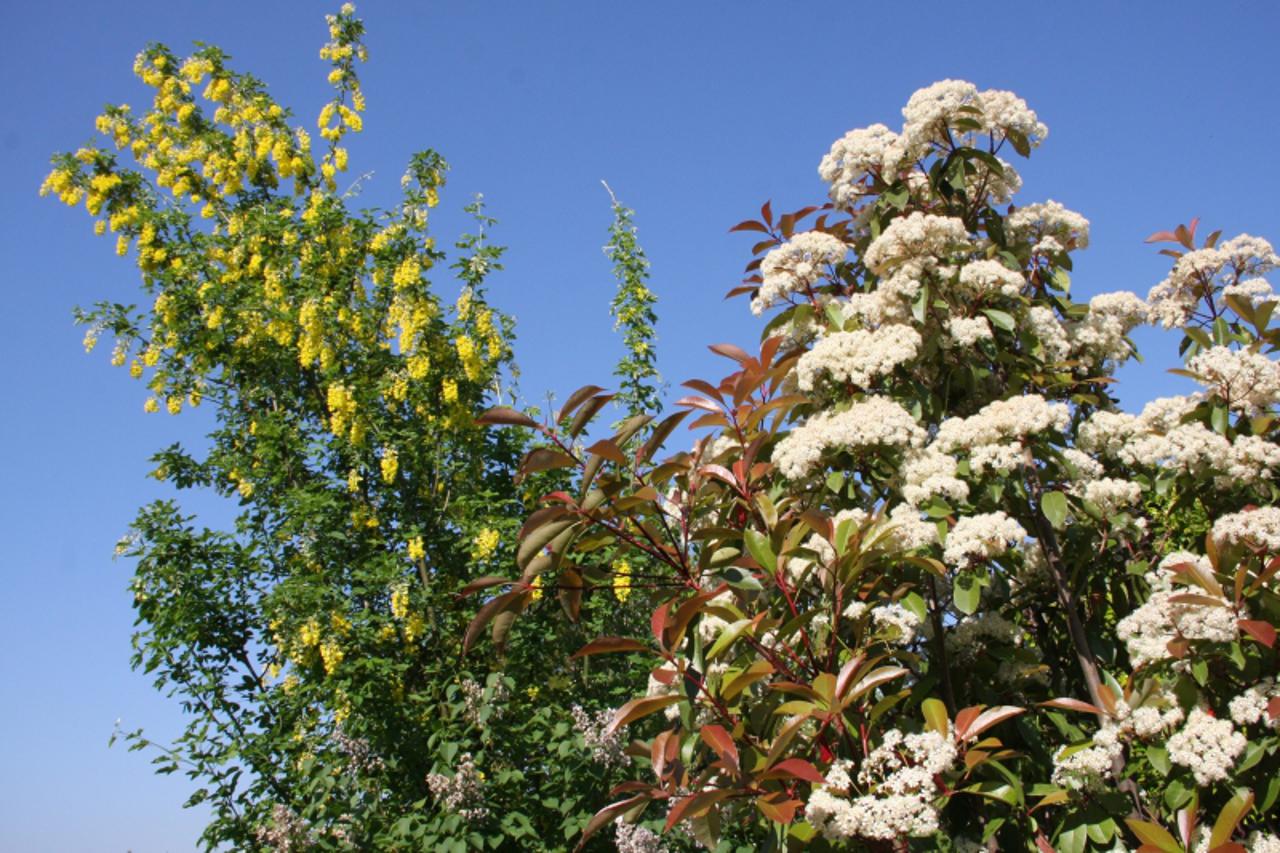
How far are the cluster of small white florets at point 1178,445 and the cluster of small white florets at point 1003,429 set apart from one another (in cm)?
32

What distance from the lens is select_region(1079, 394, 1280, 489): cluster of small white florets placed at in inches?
95.3

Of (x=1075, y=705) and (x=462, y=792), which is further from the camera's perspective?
(x=462, y=792)

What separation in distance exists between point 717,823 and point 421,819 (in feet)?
9.61

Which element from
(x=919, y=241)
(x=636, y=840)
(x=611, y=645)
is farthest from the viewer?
(x=636, y=840)

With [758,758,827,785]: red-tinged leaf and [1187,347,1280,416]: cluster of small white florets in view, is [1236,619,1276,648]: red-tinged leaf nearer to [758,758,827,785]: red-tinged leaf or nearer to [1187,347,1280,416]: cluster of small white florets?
[1187,347,1280,416]: cluster of small white florets

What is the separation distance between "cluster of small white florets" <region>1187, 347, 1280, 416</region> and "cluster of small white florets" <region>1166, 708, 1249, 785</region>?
0.93 m

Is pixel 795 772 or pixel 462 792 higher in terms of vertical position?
pixel 462 792

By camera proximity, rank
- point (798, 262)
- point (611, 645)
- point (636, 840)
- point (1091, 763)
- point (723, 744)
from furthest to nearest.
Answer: point (636, 840)
point (798, 262)
point (611, 645)
point (1091, 763)
point (723, 744)

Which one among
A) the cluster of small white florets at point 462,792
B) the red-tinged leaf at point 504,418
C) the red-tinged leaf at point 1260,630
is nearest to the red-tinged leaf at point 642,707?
the red-tinged leaf at point 504,418

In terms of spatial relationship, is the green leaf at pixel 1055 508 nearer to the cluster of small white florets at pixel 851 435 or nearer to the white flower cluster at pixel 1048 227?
the cluster of small white florets at pixel 851 435

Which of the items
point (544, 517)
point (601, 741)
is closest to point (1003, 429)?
point (544, 517)

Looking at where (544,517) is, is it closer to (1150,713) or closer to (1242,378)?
(1150,713)

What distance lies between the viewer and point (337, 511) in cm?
647

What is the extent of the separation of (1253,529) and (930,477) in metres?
0.77
